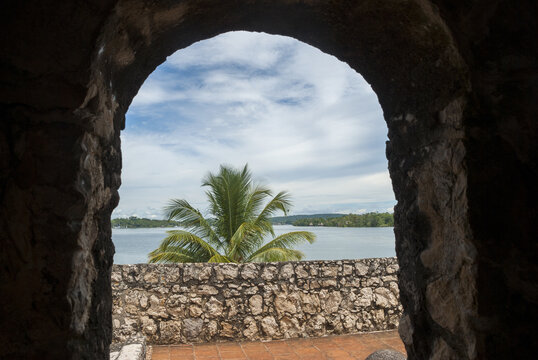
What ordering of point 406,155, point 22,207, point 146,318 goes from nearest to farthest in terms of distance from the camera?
point 22,207
point 406,155
point 146,318

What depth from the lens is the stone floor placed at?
15.3ft

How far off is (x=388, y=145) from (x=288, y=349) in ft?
12.8

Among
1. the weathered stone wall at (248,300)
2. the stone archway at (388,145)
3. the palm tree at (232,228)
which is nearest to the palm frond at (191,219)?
the palm tree at (232,228)

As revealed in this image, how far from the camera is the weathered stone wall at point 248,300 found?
5.09m

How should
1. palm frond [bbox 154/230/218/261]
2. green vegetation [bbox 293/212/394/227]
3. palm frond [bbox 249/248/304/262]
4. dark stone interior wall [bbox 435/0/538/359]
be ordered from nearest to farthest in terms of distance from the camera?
1. dark stone interior wall [bbox 435/0/538/359]
2. palm frond [bbox 154/230/218/261]
3. palm frond [bbox 249/248/304/262]
4. green vegetation [bbox 293/212/394/227]

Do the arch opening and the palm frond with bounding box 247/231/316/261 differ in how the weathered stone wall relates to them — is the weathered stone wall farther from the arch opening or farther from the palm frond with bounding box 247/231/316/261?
the arch opening

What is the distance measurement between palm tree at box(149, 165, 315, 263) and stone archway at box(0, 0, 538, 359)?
21.4ft

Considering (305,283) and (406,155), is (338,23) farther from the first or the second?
(305,283)

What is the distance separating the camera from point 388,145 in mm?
1749

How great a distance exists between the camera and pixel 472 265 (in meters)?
1.21

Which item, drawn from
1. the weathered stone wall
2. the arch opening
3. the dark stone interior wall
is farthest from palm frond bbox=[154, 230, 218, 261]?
the dark stone interior wall

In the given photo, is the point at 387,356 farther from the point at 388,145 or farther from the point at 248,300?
the point at 388,145

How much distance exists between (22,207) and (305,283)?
4.78 metres

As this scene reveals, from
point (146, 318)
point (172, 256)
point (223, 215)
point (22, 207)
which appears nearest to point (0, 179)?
point (22, 207)
